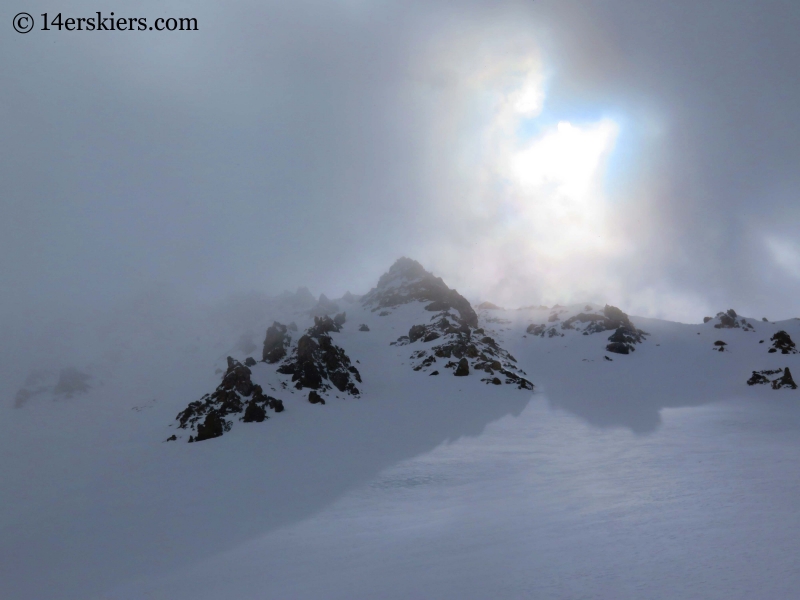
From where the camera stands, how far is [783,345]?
5288 cm

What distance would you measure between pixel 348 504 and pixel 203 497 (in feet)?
24.8

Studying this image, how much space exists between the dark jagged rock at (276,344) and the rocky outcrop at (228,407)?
487 inches

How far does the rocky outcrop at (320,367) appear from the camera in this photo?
3969cm

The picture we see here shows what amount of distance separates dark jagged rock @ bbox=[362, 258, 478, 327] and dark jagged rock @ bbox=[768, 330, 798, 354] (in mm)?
42935

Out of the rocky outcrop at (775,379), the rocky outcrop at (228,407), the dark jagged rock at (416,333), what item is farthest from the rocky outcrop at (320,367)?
the rocky outcrop at (775,379)

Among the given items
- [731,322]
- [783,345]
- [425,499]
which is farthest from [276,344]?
[731,322]

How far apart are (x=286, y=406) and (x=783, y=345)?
66.1m

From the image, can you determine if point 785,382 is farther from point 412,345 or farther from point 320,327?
point 320,327

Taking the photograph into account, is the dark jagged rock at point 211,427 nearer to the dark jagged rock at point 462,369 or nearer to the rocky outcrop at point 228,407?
the rocky outcrop at point 228,407

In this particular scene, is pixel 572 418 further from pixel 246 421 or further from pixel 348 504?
pixel 246 421

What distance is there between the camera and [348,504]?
624 inches

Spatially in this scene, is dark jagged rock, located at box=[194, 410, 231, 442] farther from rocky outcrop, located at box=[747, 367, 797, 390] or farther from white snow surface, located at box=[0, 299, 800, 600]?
rocky outcrop, located at box=[747, 367, 797, 390]

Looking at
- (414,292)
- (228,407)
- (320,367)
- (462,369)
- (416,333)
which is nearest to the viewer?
(228,407)

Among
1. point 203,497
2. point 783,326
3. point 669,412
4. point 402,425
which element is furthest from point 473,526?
point 783,326
